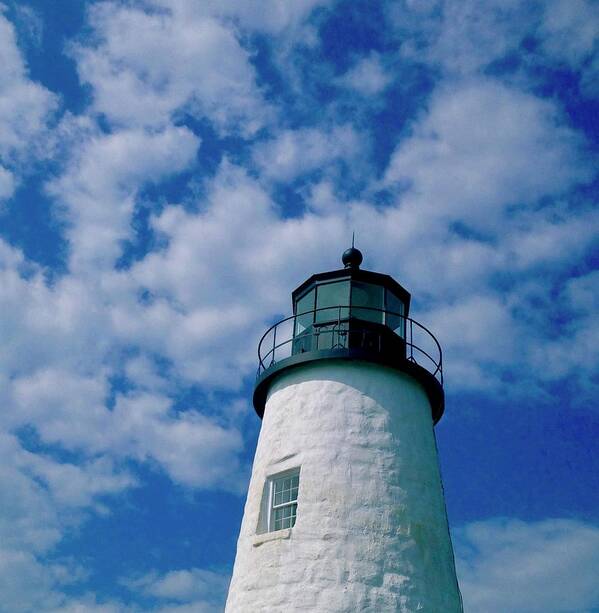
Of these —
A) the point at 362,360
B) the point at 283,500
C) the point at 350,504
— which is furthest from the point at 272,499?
the point at 362,360

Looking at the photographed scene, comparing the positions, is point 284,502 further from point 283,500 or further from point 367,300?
point 367,300

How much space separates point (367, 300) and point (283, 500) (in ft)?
15.9

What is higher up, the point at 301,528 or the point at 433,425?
the point at 433,425

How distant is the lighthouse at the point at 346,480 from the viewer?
13203mm

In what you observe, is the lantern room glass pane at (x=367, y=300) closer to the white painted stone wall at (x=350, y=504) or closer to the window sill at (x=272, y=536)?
the white painted stone wall at (x=350, y=504)

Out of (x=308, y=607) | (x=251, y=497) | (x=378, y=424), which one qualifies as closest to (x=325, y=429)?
(x=378, y=424)

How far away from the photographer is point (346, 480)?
550 inches

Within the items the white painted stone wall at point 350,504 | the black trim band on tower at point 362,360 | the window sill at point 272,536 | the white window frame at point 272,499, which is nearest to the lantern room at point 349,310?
the black trim band on tower at point 362,360

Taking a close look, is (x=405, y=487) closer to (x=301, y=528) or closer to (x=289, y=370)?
(x=301, y=528)

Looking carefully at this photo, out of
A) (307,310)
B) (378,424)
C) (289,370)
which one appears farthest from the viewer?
(307,310)

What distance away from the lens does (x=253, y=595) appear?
13.6 meters

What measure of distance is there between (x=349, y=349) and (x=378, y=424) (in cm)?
158

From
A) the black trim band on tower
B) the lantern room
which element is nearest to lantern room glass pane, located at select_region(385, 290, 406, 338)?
the lantern room

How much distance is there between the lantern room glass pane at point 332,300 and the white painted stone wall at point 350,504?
154 cm
